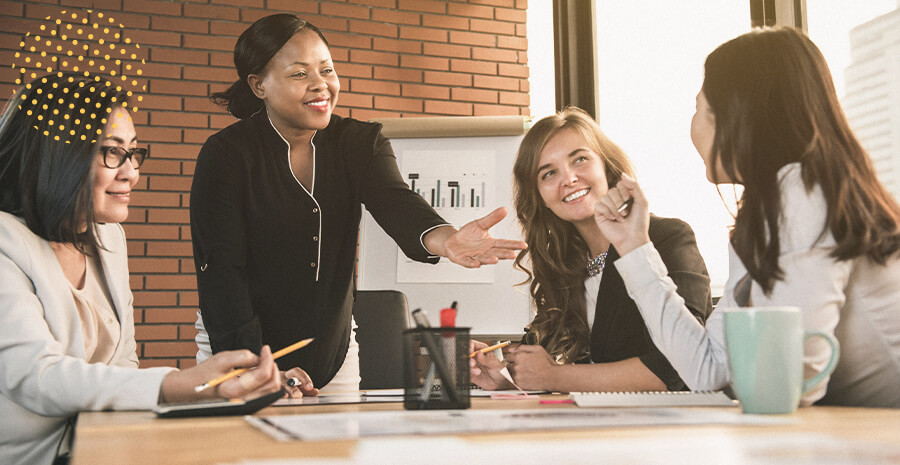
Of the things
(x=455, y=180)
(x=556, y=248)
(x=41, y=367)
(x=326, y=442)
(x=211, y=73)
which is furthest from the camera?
(x=211, y=73)

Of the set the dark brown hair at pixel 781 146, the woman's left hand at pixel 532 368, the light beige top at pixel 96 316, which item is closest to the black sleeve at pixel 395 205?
the woman's left hand at pixel 532 368

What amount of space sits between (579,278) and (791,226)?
0.92 m

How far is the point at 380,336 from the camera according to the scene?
2.52 metres

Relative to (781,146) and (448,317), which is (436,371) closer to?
(448,317)

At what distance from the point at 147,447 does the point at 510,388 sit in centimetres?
100

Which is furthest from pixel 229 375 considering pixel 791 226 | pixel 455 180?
pixel 455 180

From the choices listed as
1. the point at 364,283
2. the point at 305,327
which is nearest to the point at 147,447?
the point at 305,327

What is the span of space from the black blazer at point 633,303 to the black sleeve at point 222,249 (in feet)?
→ 2.53

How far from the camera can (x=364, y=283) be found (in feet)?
10.5

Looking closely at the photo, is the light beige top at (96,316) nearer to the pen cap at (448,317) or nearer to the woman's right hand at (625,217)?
the pen cap at (448,317)

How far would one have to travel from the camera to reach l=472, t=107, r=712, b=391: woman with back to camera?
1470mm

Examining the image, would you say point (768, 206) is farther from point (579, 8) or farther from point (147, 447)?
point (579, 8)

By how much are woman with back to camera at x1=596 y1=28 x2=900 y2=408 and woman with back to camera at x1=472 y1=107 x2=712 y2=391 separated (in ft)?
0.98

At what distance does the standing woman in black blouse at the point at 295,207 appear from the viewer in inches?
69.7
